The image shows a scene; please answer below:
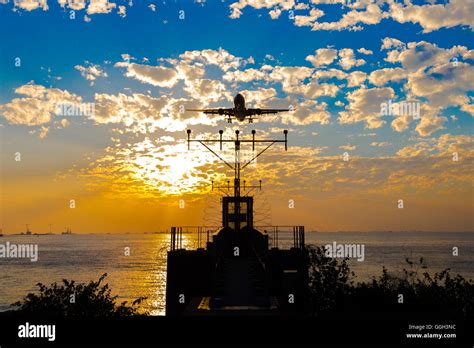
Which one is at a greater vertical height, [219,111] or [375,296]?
[219,111]

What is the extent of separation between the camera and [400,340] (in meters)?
9.66

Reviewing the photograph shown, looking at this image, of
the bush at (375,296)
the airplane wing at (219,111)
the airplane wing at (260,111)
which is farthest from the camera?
the airplane wing at (260,111)

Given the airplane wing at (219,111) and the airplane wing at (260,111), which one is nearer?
the airplane wing at (219,111)

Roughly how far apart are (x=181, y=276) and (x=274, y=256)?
237 inches

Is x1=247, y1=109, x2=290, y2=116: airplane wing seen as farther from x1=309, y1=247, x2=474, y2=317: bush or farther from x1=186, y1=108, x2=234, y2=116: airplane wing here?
x1=309, y1=247, x2=474, y2=317: bush
